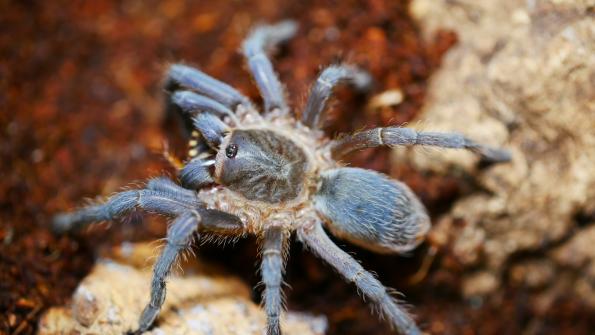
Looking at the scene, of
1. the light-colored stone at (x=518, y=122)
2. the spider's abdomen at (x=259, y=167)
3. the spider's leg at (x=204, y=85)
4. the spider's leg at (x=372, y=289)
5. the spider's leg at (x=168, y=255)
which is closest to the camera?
the spider's leg at (x=168, y=255)

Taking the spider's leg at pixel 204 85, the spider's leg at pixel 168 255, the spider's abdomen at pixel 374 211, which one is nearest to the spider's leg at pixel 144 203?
the spider's leg at pixel 168 255

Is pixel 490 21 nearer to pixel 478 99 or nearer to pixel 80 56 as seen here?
pixel 478 99

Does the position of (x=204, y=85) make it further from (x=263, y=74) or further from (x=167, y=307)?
(x=167, y=307)

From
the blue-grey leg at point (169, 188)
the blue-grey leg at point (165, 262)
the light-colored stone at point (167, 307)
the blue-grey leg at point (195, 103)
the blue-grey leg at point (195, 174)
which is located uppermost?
the blue-grey leg at point (195, 103)

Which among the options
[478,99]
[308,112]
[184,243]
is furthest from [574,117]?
[184,243]

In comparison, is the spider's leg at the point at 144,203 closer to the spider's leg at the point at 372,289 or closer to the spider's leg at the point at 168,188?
the spider's leg at the point at 168,188

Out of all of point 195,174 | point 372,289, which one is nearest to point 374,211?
point 372,289
